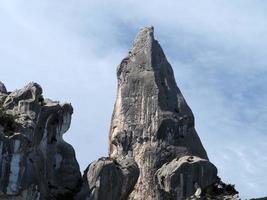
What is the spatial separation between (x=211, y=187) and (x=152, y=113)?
902 cm

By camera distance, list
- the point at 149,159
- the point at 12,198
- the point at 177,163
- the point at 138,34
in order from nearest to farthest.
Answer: the point at 12,198 → the point at 177,163 → the point at 149,159 → the point at 138,34

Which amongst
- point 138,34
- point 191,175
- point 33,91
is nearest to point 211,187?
point 191,175

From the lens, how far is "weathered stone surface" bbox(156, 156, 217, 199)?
5244cm

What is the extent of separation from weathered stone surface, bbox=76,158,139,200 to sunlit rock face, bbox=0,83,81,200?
121cm

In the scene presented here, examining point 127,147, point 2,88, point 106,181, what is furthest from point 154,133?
point 2,88

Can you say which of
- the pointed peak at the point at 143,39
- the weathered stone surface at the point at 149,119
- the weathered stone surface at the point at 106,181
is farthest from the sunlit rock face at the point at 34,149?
the pointed peak at the point at 143,39

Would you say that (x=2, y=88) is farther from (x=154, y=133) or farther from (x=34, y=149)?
(x=154, y=133)

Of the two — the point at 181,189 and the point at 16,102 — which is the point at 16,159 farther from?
the point at 181,189

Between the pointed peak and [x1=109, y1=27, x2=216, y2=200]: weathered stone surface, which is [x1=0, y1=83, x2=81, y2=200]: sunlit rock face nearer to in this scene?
[x1=109, y1=27, x2=216, y2=200]: weathered stone surface

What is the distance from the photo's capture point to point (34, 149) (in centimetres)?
4869

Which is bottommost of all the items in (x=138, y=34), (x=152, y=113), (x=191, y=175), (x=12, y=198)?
(x=12, y=198)

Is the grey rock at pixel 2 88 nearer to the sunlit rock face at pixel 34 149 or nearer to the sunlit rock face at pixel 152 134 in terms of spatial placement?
the sunlit rock face at pixel 34 149

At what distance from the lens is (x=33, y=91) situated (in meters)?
51.1

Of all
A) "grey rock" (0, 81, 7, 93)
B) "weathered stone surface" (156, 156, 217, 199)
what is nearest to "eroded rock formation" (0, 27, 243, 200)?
"weathered stone surface" (156, 156, 217, 199)
